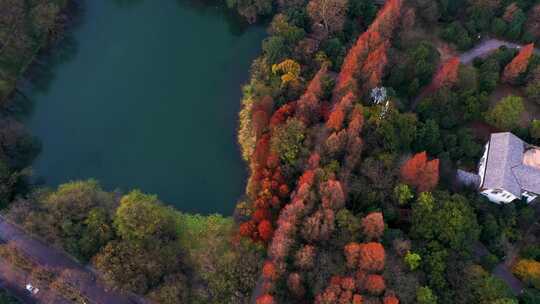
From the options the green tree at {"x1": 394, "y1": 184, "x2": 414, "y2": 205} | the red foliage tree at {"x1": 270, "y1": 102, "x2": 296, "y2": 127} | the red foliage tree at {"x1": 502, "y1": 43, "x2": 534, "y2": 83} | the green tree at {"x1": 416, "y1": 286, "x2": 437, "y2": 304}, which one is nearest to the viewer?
the green tree at {"x1": 416, "y1": 286, "x2": 437, "y2": 304}

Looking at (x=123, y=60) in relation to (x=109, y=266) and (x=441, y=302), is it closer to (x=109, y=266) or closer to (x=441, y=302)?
(x=109, y=266)

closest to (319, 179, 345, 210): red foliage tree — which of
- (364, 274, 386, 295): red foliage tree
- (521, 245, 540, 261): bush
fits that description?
(364, 274, 386, 295): red foliage tree

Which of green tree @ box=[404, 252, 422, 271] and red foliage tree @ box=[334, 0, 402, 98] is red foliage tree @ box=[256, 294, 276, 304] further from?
red foliage tree @ box=[334, 0, 402, 98]

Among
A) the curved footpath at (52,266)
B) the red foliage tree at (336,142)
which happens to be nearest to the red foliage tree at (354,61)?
the red foliage tree at (336,142)

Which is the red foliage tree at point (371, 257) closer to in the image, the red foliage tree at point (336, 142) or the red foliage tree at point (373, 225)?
the red foliage tree at point (373, 225)

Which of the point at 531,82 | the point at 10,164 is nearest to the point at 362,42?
the point at 531,82

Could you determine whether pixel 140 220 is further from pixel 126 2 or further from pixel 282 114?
pixel 126 2
